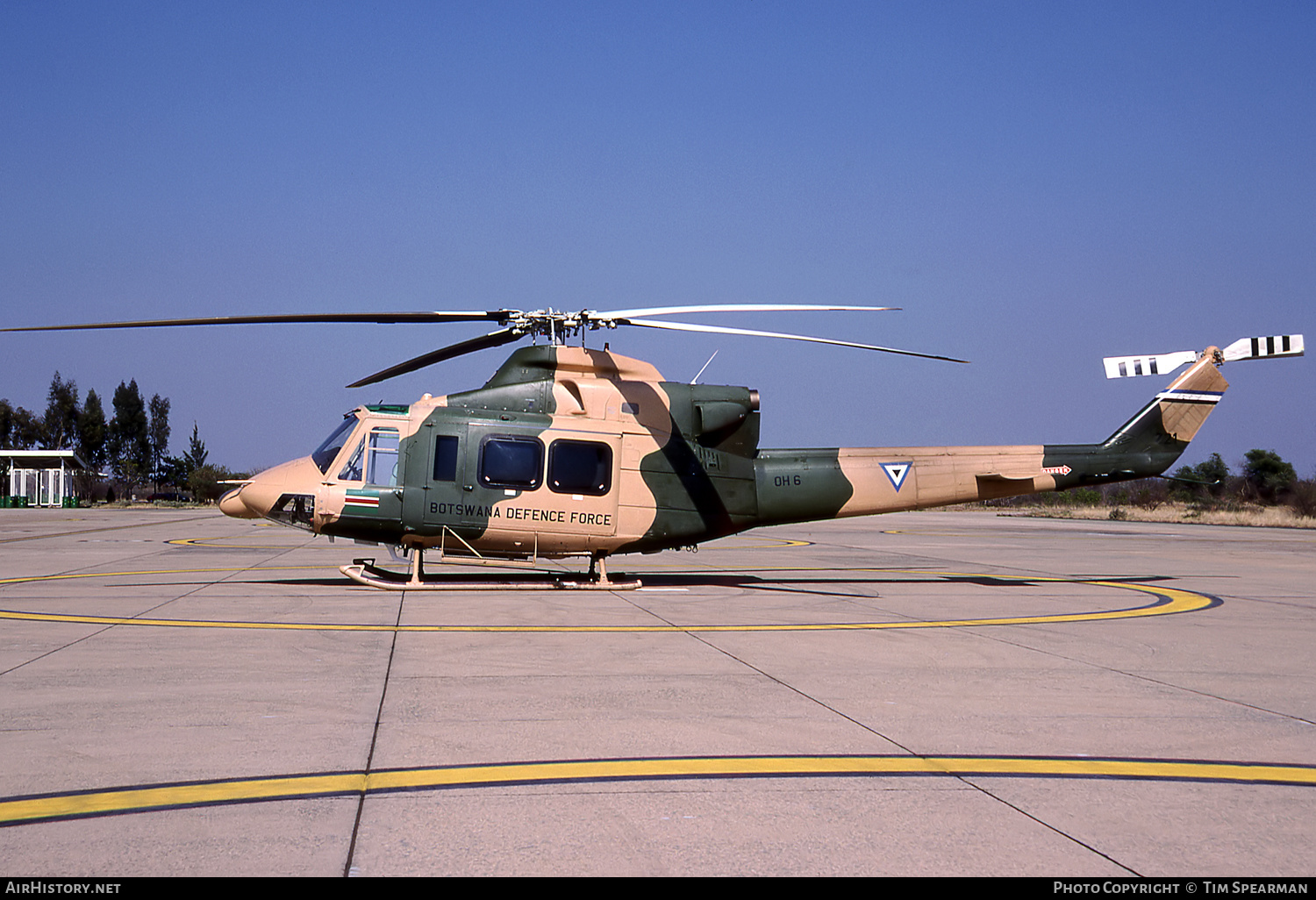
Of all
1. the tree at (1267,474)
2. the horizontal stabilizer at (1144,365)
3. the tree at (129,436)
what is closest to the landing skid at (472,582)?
the horizontal stabilizer at (1144,365)

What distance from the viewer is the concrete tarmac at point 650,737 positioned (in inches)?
164

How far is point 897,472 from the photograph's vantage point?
17.0 meters

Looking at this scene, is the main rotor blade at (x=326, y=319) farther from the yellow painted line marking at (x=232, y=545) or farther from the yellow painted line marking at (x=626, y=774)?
the yellow painted line marking at (x=232, y=545)

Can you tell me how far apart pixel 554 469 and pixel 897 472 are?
5.90m

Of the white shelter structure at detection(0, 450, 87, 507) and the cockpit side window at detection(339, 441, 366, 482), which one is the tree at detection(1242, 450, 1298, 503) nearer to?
the cockpit side window at detection(339, 441, 366, 482)

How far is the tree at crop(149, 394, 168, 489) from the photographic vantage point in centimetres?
12838

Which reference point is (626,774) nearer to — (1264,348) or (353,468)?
(353,468)

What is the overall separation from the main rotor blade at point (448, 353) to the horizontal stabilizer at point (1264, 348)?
12.5m

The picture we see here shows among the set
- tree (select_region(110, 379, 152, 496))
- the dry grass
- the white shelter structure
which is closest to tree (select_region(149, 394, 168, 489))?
tree (select_region(110, 379, 152, 496))

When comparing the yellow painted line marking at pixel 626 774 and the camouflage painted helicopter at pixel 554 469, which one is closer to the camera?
the yellow painted line marking at pixel 626 774

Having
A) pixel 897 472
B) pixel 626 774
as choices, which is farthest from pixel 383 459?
pixel 626 774

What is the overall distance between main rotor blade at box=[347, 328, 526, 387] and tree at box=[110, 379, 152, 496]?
12588 centimetres
